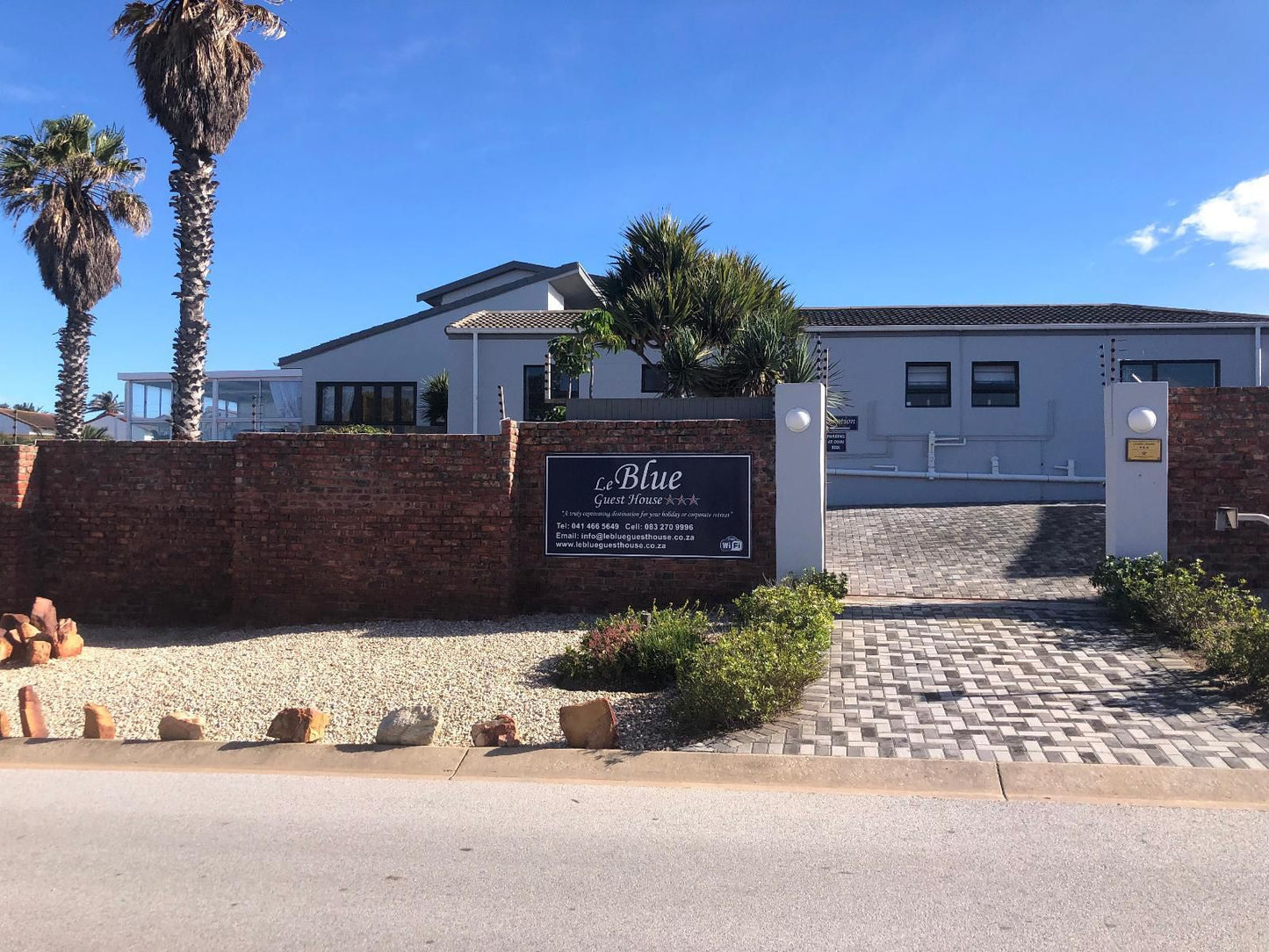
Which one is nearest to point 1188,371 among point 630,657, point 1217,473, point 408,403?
point 1217,473

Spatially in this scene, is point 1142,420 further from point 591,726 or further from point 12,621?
point 12,621

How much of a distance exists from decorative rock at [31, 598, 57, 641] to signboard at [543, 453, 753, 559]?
5.64 meters

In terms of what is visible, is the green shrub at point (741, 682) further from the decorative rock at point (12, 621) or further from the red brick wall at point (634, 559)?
the decorative rock at point (12, 621)

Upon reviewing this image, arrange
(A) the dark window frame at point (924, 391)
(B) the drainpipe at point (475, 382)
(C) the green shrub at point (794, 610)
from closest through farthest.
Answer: (C) the green shrub at point (794, 610) → (A) the dark window frame at point (924, 391) → (B) the drainpipe at point (475, 382)

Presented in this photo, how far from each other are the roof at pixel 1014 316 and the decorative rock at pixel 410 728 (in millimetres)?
17644

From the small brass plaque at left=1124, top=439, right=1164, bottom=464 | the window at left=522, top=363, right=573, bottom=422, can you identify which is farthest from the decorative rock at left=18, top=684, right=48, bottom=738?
the window at left=522, top=363, right=573, bottom=422

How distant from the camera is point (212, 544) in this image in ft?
37.9

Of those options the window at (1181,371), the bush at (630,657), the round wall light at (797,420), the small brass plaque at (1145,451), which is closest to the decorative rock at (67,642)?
the bush at (630,657)

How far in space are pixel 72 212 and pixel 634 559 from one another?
19.1 meters

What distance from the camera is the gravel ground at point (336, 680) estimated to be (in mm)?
7262

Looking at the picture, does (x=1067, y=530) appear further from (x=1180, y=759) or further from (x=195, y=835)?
(x=195, y=835)

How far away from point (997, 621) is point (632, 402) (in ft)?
16.0

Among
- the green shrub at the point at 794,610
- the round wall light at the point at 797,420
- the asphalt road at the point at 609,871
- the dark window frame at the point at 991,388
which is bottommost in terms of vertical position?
the asphalt road at the point at 609,871

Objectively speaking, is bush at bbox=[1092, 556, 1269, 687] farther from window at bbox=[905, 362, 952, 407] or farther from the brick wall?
window at bbox=[905, 362, 952, 407]
